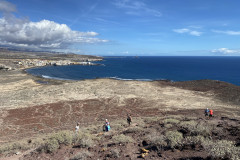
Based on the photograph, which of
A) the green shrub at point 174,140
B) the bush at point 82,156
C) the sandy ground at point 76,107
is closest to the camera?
the bush at point 82,156

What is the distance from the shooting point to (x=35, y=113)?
76.3 feet

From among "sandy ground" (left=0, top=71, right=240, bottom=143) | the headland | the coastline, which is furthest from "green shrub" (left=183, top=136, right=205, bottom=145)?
"sandy ground" (left=0, top=71, right=240, bottom=143)

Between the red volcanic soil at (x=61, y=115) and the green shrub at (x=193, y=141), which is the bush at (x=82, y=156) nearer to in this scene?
the green shrub at (x=193, y=141)

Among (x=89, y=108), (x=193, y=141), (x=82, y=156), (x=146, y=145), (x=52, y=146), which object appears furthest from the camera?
(x=89, y=108)

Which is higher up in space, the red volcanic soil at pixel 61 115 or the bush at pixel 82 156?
the bush at pixel 82 156

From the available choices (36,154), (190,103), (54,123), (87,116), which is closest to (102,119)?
(87,116)

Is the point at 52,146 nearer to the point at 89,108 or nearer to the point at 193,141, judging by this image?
the point at 193,141

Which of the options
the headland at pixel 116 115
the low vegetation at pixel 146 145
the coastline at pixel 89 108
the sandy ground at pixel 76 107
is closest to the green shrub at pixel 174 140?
the low vegetation at pixel 146 145

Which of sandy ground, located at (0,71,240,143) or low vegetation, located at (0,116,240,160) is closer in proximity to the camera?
low vegetation, located at (0,116,240,160)

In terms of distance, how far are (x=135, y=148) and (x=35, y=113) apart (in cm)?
1960

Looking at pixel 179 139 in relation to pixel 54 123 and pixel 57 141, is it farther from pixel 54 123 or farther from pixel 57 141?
pixel 54 123

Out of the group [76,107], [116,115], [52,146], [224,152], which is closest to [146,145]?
[224,152]

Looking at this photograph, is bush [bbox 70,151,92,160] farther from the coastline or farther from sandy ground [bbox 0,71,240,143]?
sandy ground [bbox 0,71,240,143]

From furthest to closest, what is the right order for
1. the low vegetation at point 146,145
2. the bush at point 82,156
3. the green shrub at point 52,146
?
1. the green shrub at point 52,146
2. the bush at point 82,156
3. the low vegetation at point 146,145
